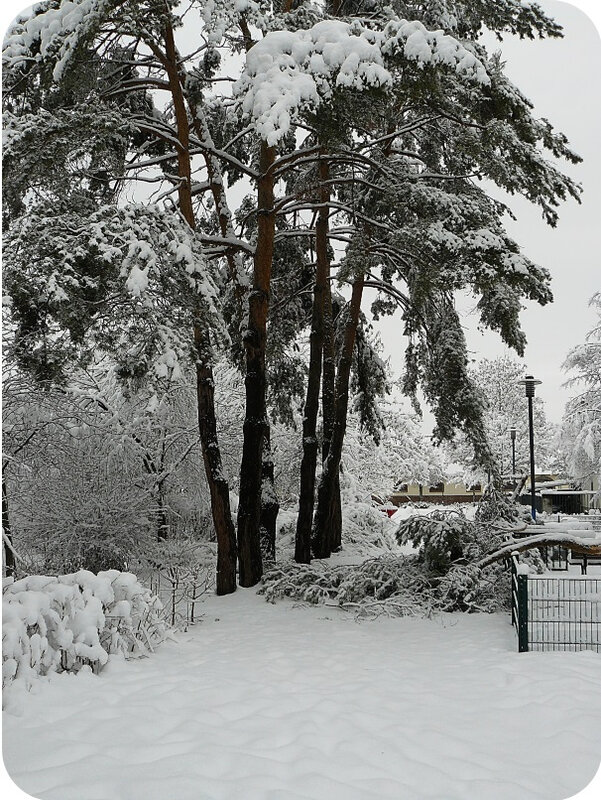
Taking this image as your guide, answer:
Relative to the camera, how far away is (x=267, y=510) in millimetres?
12406

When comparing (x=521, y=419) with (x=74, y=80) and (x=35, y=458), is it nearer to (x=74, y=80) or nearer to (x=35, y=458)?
(x=35, y=458)

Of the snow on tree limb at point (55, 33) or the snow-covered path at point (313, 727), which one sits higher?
the snow on tree limb at point (55, 33)

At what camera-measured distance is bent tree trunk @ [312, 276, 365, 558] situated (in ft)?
45.9

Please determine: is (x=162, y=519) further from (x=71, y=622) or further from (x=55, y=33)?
(x=55, y=33)

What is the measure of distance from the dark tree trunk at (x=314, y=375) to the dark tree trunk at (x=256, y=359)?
77.5 inches

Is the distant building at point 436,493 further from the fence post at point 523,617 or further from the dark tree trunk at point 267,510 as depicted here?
the fence post at point 523,617

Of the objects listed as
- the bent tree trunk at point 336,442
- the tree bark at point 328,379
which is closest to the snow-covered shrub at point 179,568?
the bent tree trunk at point 336,442

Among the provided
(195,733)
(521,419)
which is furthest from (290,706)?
(521,419)

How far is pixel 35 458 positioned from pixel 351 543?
27.1 ft

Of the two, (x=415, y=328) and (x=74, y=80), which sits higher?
(x=74, y=80)

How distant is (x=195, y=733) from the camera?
183 inches

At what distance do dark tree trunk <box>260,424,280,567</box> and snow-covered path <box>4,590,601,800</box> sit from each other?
4.44 metres

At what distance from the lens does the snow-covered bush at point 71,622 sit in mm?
5391

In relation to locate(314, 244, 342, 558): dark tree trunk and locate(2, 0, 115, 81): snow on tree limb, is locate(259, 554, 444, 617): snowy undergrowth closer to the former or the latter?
locate(314, 244, 342, 558): dark tree trunk
